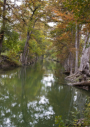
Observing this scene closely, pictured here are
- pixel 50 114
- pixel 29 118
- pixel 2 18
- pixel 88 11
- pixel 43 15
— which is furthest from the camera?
pixel 43 15

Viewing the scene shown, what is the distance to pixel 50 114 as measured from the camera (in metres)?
5.40

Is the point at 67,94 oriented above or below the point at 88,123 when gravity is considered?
below

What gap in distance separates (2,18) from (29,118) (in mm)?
15171

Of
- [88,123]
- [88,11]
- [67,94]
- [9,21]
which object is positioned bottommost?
[67,94]

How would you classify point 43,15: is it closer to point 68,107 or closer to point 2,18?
point 2,18

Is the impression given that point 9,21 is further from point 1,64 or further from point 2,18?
point 1,64

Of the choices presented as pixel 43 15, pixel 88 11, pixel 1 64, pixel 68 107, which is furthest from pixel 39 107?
pixel 43 15

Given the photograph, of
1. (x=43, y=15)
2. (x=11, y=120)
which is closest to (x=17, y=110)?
(x=11, y=120)

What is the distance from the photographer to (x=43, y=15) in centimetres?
2245

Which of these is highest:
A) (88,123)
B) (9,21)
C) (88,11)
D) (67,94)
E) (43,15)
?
(43,15)

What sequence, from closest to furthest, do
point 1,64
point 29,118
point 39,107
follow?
point 29,118 → point 39,107 → point 1,64

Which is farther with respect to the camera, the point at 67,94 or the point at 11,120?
the point at 67,94

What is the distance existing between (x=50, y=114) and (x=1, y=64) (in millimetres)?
16693

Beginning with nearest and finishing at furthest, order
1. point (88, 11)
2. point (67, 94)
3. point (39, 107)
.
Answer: point (88, 11), point (39, 107), point (67, 94)
